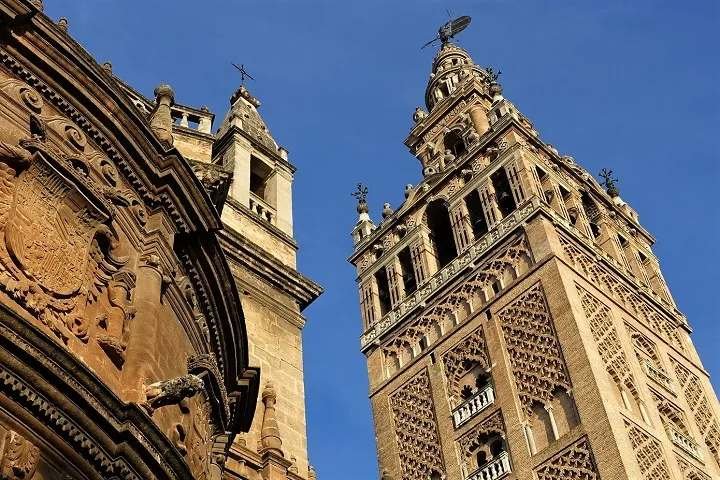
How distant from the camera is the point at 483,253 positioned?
34.6 meters

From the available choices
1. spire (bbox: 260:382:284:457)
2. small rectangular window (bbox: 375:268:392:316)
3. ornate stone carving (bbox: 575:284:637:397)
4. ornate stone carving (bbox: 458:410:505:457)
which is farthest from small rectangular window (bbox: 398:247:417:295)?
spire (bbox: 260:382:284:457)

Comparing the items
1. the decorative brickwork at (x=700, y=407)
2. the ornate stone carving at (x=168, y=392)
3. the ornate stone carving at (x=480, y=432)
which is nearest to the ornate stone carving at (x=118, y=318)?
the ornate stone carving at (x=168, y=392)

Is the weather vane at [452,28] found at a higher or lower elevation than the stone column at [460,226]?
higher

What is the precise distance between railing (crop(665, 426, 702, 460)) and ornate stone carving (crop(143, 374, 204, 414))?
23379mm

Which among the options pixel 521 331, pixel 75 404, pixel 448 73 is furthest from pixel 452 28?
pixel 75 404

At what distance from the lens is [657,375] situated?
1266 inches

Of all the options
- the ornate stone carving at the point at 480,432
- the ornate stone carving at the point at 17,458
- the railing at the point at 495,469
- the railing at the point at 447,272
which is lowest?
the ornate stone carving at the point at 17,458

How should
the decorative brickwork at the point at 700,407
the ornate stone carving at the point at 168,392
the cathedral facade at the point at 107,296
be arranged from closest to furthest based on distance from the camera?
the cathedral facade at the point at 107,296, the ornate stone carving at the point at 168,392, the decorative brickwork at the point at 700,407

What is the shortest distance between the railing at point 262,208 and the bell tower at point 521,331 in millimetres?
13072

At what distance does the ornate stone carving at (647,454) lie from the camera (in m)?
26.6

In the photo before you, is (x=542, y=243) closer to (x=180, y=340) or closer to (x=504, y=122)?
(x=504, y=122)

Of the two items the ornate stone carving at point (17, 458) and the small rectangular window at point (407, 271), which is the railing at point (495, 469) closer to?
the small rectangular window at point (407, 271)

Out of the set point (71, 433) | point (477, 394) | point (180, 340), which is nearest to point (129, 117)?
point (180, 340)

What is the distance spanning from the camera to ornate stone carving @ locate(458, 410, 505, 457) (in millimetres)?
29734
